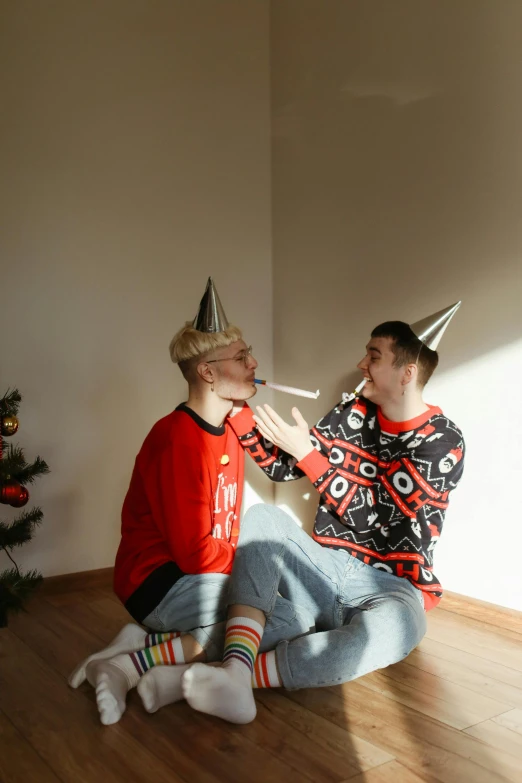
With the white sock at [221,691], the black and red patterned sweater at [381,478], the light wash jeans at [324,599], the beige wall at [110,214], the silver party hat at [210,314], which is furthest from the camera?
the beige wall at [110,214]

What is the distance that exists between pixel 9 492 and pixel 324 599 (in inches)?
31.9

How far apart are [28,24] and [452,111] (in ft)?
4.09

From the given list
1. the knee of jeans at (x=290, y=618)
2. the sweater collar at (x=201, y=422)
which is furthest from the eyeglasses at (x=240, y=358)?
the knee of jeans at (x=290, y=618)

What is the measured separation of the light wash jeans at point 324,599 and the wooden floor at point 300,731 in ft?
0.26

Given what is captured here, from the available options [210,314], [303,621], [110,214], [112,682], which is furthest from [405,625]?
[110,214]

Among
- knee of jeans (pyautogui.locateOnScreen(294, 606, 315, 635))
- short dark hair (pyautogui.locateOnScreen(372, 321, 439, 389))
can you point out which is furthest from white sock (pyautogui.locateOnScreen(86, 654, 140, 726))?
short dark hair (pyautogui.locateOnScreen(372, 321, 439, 389))

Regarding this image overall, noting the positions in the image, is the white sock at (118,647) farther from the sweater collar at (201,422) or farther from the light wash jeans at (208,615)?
the sweater collar at (201,422)

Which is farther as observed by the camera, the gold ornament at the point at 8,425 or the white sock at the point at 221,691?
the gold ornament at the point at 8,425

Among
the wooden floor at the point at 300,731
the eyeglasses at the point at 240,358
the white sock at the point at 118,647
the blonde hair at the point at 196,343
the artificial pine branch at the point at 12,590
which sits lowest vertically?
the wooden floor at the point at 300,731

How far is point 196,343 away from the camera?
196 cm

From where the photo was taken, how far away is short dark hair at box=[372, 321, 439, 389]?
1926 mm

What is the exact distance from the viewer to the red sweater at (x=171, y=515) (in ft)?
5.70

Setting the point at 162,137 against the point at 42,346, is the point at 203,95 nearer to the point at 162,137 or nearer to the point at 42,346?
the point at 162,137

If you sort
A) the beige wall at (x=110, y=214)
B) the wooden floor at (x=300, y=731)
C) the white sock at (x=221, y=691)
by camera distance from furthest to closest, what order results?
the beige wall at (x=110, y=214) < the white sock at (x=221, y=691) < the wooden floor at (x=300, y=731)
